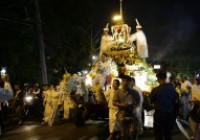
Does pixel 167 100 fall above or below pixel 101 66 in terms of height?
below

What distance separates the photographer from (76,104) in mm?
14578

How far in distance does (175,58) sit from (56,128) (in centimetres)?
2173

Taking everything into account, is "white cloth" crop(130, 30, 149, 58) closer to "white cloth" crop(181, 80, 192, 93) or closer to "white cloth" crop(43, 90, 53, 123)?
"white cloth" crop(181, 80, 192, 93)

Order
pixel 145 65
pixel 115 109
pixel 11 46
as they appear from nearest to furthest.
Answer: pixel 115 109 < pixel 145 65 < pixel 11 46

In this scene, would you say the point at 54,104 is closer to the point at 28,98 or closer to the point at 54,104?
the point at 54,104

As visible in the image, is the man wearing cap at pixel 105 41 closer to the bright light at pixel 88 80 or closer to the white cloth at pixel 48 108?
the bright light at pixel 88 80

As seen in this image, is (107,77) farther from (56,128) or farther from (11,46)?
(11,46)

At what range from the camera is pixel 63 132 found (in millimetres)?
13188

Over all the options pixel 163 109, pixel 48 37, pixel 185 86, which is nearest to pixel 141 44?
pixel 185 86

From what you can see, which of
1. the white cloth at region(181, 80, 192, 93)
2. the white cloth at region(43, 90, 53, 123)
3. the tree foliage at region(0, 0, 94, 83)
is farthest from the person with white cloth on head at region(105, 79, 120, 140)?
the tree foliage at region(0, 0, 94, 83)

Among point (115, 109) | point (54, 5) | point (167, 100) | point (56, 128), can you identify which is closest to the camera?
point (167, 100)

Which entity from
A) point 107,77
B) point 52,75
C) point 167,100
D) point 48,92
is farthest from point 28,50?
point 167,100

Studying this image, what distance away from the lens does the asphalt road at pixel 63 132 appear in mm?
12005

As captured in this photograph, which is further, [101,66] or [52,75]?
[52,75]
